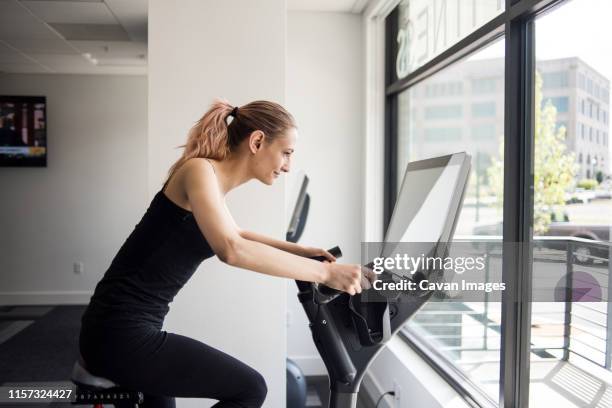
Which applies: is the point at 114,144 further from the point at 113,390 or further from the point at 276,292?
the point at 113,390

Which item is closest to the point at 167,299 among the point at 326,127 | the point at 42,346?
the point at 326,127

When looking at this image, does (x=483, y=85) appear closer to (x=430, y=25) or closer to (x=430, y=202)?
(x=430, y=25)

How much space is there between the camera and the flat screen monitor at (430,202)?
1522 millimetres

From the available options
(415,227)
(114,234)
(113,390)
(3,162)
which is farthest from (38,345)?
(415,227)

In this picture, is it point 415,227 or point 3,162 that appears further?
point 3,162

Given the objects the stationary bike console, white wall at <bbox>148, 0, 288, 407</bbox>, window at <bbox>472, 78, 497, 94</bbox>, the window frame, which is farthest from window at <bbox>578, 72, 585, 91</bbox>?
white wall at <bbox>148, 0, 288, 407</bbox>

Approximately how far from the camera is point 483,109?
8.80 feet

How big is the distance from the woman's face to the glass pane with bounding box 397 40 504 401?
3.93 feet

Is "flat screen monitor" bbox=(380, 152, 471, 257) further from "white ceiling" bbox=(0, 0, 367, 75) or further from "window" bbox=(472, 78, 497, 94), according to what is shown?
"white ceiling" bbox=(0, 0, 367, 75)

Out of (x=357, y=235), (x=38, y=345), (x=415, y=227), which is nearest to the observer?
(x=415, y=227)

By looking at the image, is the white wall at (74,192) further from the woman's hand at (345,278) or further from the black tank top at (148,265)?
the woman's hand at (345,278)

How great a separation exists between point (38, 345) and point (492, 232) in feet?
12.9

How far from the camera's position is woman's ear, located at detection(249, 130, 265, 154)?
1.62 metres

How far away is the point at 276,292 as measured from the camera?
2.85 m
